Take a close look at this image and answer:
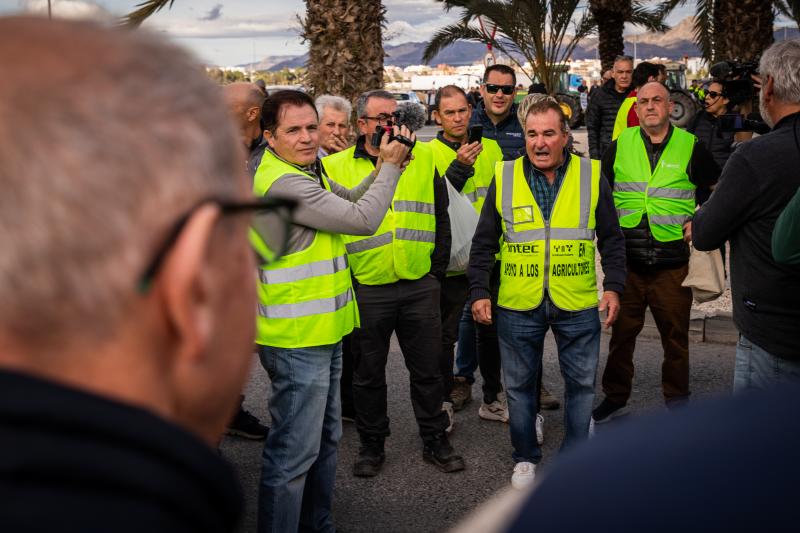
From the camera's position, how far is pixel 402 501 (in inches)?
168

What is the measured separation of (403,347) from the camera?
470 centimetres

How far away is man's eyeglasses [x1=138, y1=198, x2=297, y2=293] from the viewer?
0.79 meters

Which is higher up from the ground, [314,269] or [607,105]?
[607,105]

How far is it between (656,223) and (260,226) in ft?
13.6

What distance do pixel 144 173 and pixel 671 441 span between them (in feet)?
1.66

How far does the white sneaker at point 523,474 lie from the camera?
4.32 metres

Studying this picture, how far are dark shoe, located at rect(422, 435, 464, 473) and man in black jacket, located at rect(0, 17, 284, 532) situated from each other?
3.84m

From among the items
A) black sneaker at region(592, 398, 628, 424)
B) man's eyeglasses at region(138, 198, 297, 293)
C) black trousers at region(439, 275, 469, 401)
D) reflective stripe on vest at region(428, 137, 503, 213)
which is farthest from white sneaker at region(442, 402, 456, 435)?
man's eyeglasses at region(138, 198, 297, 293)

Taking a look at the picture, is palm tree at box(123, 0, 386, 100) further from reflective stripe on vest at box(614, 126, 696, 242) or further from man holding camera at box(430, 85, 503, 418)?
reflective stripe on vest at box(614, 126, 696, 242)

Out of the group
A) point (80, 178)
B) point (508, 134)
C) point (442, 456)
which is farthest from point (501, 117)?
point (80, 178)

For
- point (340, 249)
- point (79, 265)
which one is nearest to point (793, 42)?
point (340, 249)

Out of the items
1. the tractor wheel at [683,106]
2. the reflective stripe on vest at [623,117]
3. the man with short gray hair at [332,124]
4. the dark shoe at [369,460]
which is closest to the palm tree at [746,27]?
the tractor wheel at [683,106]

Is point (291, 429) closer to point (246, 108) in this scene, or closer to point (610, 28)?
point (246, 108)

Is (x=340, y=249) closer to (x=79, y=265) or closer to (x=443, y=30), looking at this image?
(x=79, y=265)
